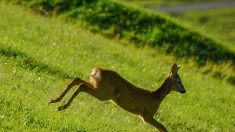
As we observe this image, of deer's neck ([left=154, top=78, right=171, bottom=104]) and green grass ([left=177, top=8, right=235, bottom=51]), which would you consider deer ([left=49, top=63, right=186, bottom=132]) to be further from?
green grass ([left=177, top=8, right=235, bottom=51])

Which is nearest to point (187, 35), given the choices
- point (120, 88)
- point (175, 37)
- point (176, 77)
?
point (175, 37)

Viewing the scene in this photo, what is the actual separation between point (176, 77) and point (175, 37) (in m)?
18.0

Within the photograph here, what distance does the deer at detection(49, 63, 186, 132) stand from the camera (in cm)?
1605

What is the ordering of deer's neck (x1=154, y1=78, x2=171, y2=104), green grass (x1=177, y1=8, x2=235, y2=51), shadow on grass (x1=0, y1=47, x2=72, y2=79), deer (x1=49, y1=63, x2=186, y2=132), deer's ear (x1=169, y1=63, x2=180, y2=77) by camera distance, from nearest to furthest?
1. deer (x1=49, y1=63, x2=186, y2=132)
2. deer's neck (x1=154, y1=78, x2=171, y2=104)
3. deer's ear (x1=169, y1=63, x2=180, y2=77)
4. shadow on grass (x1=0, y1=47, x2=72, y2=79)
5. green grass (x1=177, y1=8, x2=235, y2=51)

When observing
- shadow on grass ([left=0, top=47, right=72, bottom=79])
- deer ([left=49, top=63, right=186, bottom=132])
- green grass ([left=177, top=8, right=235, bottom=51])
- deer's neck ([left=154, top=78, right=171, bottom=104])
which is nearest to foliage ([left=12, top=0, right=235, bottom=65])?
shadow on grass ([left=0, top=47, right=72, bottom=79])

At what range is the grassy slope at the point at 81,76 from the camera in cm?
1606

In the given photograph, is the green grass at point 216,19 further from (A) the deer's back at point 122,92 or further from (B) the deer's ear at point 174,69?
(A) the deer's back at point 122,92

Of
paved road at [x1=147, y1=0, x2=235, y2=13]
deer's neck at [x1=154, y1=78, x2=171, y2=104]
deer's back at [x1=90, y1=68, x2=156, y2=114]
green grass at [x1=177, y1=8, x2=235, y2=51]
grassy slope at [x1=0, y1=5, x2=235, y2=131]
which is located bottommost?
paved road at [x1=147, y1=0, x2=235, y2=13]

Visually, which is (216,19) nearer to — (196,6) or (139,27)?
(196,6)

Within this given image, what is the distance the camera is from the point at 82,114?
1753 cm

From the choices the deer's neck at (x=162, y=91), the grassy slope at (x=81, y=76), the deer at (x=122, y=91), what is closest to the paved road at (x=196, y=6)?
the grassy slope at (x=81, y=76)

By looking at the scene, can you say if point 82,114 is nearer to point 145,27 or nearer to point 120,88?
point 120,88

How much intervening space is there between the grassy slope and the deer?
0.69 metres

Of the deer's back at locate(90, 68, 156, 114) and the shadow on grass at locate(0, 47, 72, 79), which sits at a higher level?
the deer's back at locate(90, 68, 156, 114)
